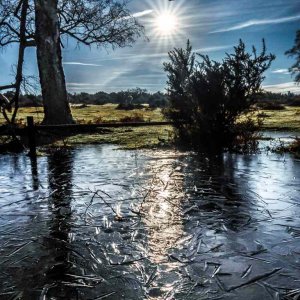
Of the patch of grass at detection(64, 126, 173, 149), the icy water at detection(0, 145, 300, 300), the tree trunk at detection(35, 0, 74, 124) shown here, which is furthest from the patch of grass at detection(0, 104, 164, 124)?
the icy water at detection(0, 145, 300, 300)

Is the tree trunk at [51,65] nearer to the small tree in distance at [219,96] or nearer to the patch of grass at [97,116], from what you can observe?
the patch of grass at [97,116]

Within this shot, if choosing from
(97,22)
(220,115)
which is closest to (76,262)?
(220,115)

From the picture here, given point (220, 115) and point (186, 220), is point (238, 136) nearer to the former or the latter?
point (220, 115)

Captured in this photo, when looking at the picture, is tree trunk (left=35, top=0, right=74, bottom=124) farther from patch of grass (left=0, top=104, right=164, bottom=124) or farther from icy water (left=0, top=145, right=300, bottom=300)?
icy water (left=0, top=145, right=300, bottom=300)

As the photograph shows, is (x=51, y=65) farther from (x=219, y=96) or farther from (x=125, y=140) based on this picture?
(x=219, y=96)

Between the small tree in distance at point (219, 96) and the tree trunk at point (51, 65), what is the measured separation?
6.39 m

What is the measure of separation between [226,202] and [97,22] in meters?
16.2

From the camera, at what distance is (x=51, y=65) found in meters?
15.6

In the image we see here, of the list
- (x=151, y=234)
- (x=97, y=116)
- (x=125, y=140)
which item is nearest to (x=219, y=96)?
(x=125, y=140)

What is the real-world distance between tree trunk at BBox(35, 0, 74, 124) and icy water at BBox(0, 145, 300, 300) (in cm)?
905

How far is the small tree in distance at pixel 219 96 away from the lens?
1028 cm

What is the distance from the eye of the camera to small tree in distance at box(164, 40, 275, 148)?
10.3 metres

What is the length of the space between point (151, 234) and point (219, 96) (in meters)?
7.38

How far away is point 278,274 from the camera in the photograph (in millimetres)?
2818
